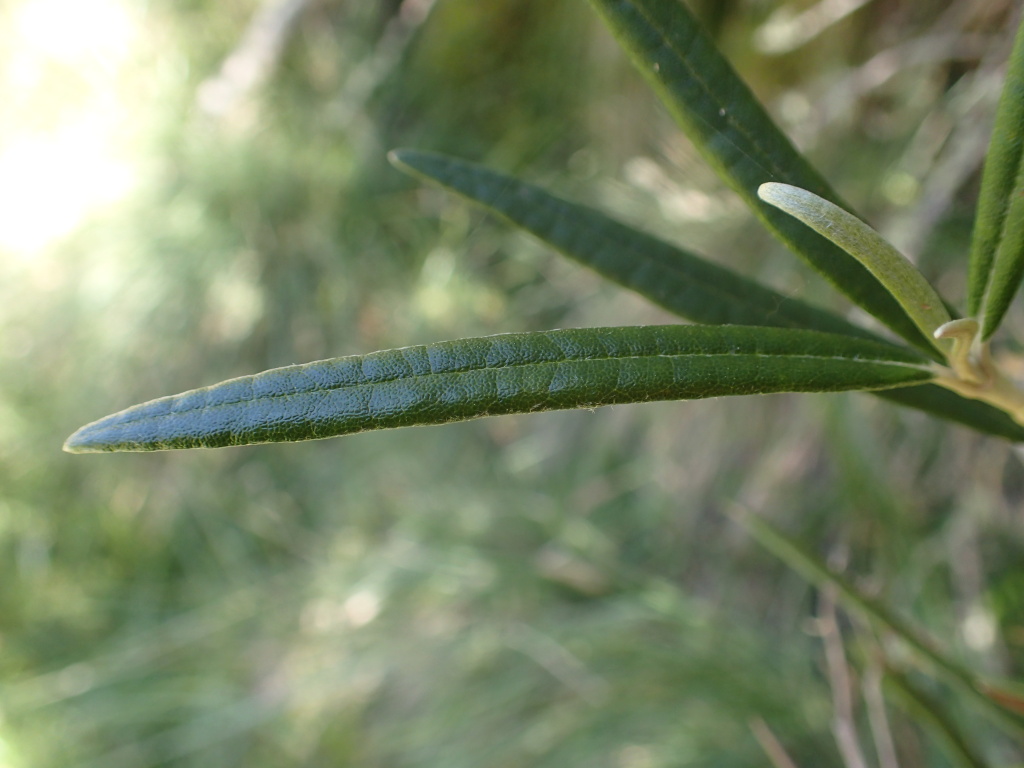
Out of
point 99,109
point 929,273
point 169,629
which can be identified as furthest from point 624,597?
point 99,109

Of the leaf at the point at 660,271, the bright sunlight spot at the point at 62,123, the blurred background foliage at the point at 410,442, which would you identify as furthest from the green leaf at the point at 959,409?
the bright sunlight spot at the point at 62,123

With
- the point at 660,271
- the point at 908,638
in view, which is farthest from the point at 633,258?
the point at 908,638

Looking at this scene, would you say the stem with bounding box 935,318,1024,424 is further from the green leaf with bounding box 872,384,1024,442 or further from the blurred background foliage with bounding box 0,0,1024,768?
the blurred background foliage with bounding box 0,0,1024,768

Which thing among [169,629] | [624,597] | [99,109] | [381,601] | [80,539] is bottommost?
[624,597]

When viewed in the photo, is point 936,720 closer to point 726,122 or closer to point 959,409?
point 959,409

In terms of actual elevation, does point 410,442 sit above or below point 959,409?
above

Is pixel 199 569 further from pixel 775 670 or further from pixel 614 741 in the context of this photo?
pixel 775 670

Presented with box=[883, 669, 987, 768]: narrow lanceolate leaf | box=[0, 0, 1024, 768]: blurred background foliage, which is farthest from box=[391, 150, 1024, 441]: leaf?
box=[0, 0, 1024, 768]: blurred background foliage
